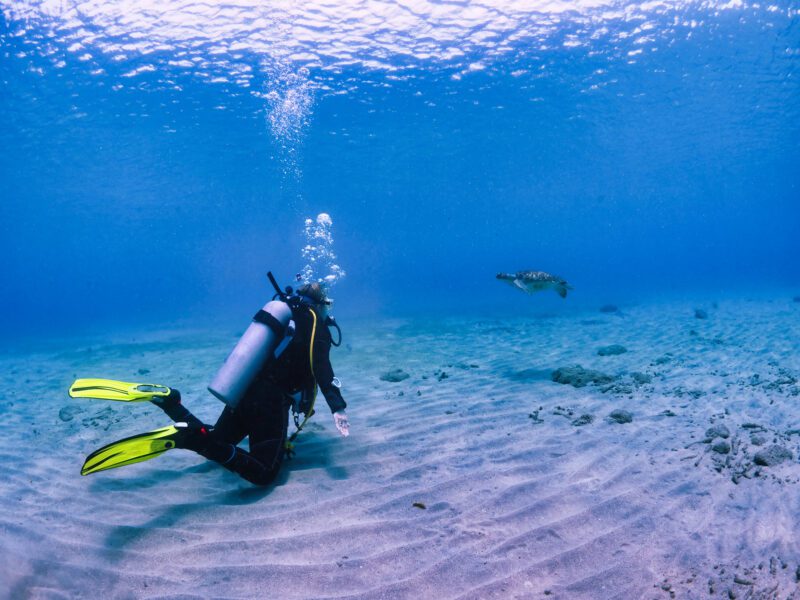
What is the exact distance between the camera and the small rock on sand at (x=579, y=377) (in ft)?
23.8

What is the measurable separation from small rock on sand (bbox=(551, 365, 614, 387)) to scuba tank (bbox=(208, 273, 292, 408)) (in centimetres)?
517

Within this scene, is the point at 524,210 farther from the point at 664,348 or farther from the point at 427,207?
the point at 664,348

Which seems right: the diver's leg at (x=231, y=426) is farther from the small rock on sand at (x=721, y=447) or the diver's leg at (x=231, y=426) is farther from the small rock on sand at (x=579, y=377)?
the small rock on sand at (x=579, y=377)

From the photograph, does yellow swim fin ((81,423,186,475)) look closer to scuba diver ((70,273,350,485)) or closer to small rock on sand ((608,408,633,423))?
scuba diver ((70,273,350,485))

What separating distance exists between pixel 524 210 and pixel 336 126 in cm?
7467

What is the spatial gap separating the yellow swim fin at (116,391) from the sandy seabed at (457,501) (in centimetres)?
97

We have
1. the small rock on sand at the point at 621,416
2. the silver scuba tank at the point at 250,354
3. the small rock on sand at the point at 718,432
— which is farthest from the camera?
the small rock on sand at the point at 621,416

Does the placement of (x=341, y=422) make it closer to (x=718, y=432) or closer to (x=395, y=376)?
(x=718, y=432)

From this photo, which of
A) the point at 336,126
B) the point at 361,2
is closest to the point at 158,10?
the point at 361,2

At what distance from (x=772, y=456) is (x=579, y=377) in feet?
11.2

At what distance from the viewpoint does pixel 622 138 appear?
1469 inches

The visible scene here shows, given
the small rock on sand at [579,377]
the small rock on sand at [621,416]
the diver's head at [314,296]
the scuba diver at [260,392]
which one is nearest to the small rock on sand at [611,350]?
the small rock on sand at [579,377]

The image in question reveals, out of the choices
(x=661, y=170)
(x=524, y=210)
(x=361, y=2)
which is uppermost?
(x=361, y=2)

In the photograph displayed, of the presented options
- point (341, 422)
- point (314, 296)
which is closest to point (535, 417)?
point (341, 422)
